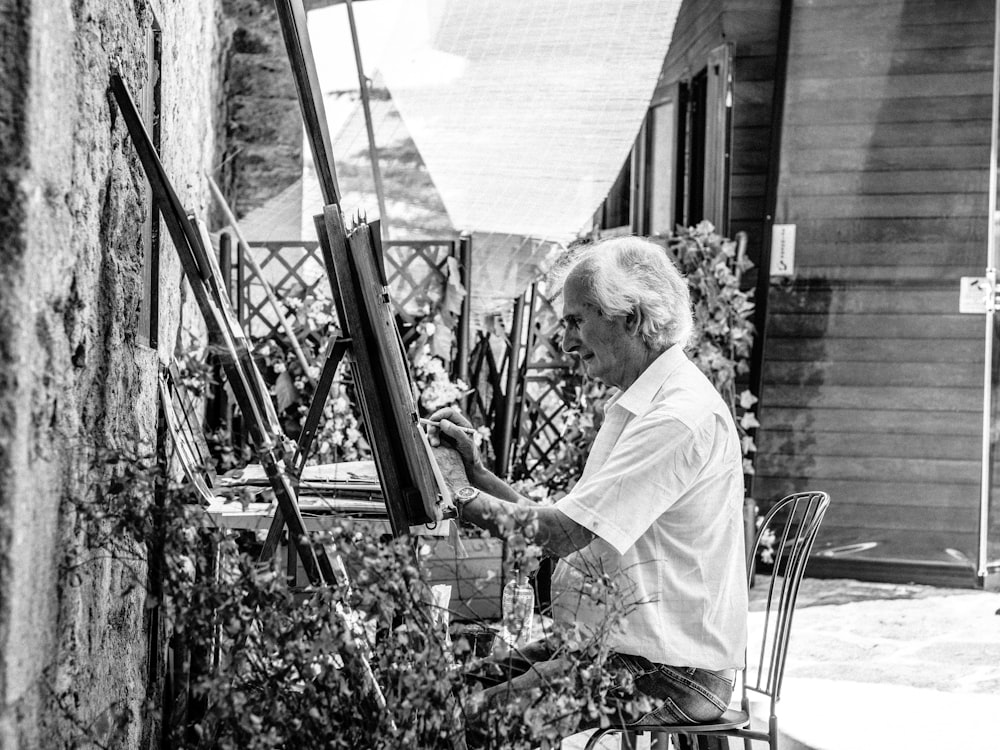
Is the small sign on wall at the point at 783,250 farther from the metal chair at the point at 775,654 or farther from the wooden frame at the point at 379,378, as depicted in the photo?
the wooden frame at the point at 379,378

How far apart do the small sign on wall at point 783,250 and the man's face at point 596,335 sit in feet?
10.9

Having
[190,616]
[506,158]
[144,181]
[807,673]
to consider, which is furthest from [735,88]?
[190,616]

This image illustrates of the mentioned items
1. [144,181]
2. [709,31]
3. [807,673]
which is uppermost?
[709,31]

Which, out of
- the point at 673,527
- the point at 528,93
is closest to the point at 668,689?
the point at 673,527

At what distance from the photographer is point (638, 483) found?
6.21ft

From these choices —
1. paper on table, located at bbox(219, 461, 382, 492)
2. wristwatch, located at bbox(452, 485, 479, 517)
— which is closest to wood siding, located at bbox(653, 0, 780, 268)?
paper on table, located at bbox(219, 461, 382, 492)

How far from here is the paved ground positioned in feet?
10.1

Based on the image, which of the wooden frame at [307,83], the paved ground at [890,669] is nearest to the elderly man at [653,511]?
the wooden frame at [307,83]

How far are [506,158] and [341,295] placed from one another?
82.2 inches

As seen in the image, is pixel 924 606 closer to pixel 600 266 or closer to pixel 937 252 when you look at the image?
pixel 937 252

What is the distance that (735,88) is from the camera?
18.0ft

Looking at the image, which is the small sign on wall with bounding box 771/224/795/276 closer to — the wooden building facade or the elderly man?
the wooden building facade

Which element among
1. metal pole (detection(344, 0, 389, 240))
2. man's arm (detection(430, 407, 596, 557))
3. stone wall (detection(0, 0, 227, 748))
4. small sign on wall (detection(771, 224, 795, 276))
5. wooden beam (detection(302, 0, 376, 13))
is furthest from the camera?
small sign on wall (detection(771, 224, 795, 276))

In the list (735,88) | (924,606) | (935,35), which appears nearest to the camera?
(924,606)
